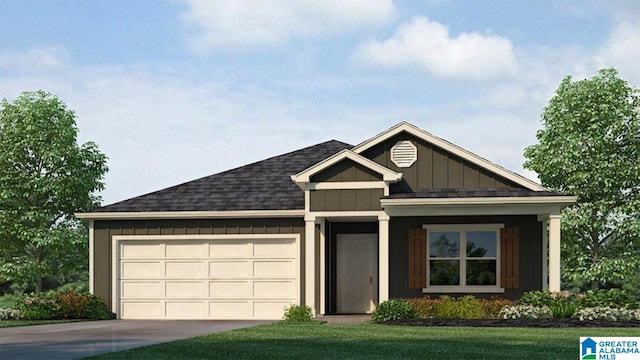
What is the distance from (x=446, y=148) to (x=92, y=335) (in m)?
10.3

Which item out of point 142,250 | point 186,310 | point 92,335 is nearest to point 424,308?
point 186,310

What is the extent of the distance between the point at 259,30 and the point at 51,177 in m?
13.0

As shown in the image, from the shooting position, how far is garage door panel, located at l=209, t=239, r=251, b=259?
81.2 ft

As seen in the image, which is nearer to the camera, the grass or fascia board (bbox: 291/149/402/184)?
the grass

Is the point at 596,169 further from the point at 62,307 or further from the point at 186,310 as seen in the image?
the point at 62,307

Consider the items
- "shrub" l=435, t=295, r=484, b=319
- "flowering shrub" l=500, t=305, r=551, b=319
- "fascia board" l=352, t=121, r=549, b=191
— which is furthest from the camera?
"fascia board" l=352, t=121, r=549, b=191

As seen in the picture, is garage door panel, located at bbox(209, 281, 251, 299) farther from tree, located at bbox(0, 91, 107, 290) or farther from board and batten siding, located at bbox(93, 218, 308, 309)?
tree, located at bbox(0, 91, 107, 290)

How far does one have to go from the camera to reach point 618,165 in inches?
1176

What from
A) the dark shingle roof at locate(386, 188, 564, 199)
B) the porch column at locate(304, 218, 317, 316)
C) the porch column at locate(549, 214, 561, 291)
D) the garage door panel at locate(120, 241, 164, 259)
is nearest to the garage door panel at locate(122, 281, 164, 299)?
the garage door panel at locate(120, 241, 164, 259)

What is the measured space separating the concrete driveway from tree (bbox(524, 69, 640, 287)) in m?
13.0

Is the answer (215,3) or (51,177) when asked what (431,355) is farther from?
(51,177)

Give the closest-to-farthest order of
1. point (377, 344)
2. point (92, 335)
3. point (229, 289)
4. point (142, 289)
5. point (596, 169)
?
point (377, 344) < point (92, 335) < point (229, 289) < point (142, 289) < point (596, 169)

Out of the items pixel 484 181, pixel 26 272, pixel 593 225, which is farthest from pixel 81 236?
pixel 593 225

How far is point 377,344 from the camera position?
15.9m
